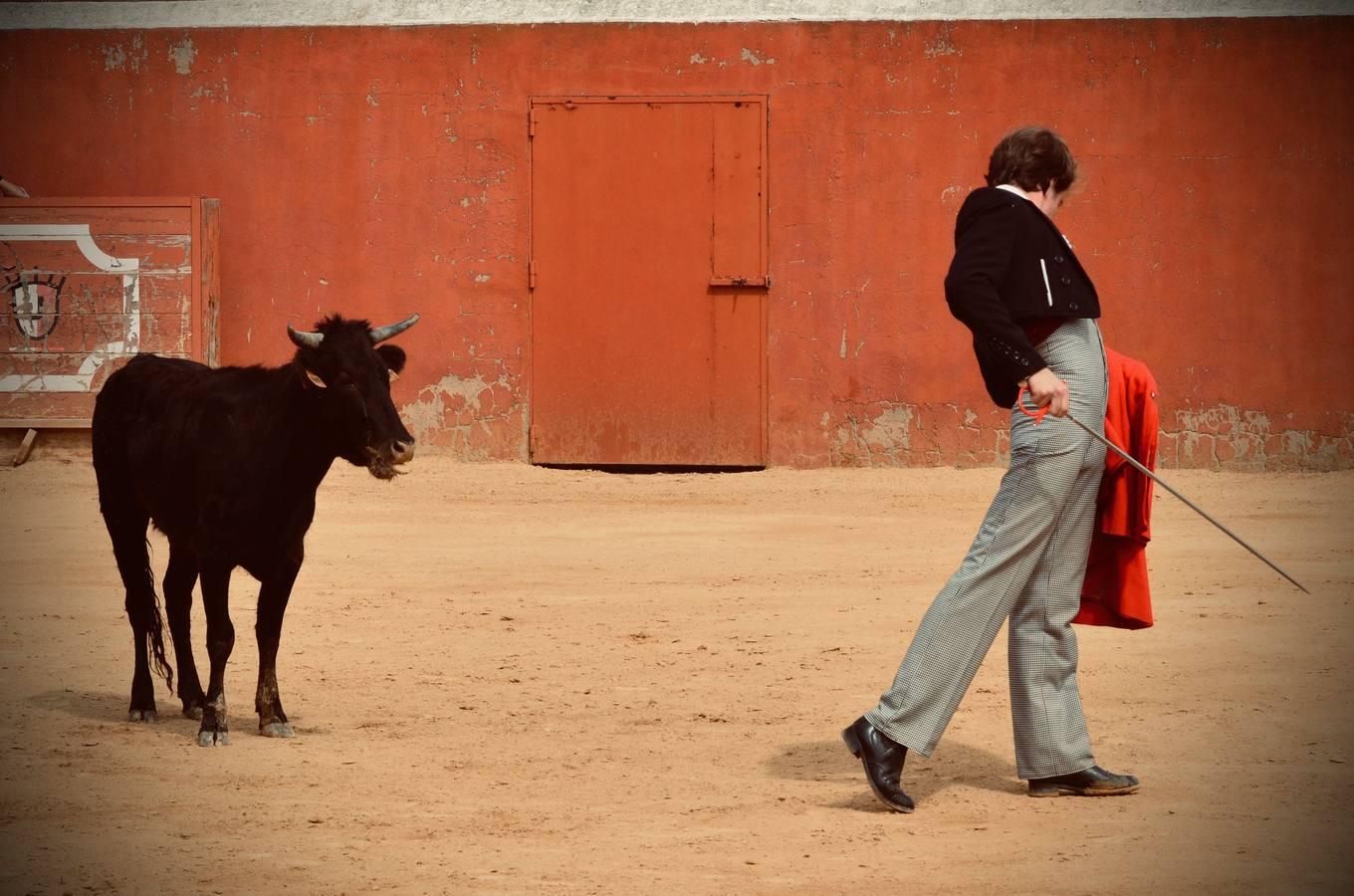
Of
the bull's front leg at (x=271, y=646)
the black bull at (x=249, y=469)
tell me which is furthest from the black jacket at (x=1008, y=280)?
the bull's front leg at (x=271, y=646)

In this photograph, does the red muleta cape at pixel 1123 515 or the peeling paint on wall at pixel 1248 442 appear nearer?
the red muleta cape at pixel 1123 515

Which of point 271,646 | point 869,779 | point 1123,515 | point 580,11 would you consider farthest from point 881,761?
point 580,11

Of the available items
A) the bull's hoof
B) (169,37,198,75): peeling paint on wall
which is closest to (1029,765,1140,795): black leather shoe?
the bull's hoof

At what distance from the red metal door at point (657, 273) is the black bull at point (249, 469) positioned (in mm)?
7648

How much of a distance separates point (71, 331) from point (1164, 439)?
8.74 metres

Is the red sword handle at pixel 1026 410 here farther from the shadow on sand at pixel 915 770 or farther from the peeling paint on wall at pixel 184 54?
the peeling paint on wall at pixel 184 54

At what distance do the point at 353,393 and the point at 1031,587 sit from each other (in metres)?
2.37

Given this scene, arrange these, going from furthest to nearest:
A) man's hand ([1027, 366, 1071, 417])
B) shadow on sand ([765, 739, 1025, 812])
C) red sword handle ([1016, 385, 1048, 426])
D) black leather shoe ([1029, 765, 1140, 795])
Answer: shadow on sand ([765, 739, 1025, 812]), black leather shoe ([1029, 765, 1140, 795]), red sword handle ([1016, 385, 1048, 426]), man's hand ([1027, 366, 1071, 417])

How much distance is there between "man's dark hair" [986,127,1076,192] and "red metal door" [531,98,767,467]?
9097 mm

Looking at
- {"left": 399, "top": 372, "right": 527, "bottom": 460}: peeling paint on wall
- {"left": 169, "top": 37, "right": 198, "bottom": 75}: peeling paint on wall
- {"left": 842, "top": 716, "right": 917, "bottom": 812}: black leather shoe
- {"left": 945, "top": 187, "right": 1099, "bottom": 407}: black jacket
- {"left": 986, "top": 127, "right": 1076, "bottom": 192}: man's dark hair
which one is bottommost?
{"left": 842, "top": 716, "right": 917, "bottom": 812}: black leather shoe

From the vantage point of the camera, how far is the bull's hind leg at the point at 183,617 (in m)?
6.13

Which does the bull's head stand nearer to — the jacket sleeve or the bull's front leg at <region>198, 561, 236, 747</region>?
the bull's front leg at <region>198, 561, 236, 747</region>

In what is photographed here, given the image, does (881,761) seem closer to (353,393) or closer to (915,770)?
(915,770)

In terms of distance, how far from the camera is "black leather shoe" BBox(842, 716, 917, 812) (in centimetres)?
470
